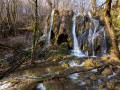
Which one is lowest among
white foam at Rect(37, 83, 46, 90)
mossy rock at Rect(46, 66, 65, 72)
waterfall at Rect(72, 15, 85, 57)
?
white foam at Rect(37, 83, 46, 90)

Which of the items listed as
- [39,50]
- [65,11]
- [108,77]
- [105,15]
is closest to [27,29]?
[65,11]

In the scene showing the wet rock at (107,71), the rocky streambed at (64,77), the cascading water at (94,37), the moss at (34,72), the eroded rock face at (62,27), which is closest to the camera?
the rocky streambed at (64,77)

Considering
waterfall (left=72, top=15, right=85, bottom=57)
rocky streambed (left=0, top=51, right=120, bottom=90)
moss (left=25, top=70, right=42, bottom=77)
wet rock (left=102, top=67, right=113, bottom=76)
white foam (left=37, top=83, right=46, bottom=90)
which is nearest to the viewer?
white foam (left=37, top=83, right=46, bottom=90)

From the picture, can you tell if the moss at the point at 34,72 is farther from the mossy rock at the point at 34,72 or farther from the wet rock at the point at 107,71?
the wet rock at the point at 107,71

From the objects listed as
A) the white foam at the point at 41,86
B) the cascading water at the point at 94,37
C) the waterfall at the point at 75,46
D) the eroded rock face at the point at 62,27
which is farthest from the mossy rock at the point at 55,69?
the eroded rock face at the point at 62,27

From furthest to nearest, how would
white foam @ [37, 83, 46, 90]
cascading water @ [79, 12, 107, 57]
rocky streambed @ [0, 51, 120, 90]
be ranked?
1. cascading water @ [79, 12, 107, 57]
2. rocky streambed @ [0, 51, 120, 90]
3. white foam @ [37, 83, 46, 90]

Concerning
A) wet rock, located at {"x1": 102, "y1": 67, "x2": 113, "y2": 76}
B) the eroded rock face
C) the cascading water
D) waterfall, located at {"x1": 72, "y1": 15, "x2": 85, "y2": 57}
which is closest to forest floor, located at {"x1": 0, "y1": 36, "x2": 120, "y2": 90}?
wet rock, located at {"x1": 102, "y1": 67, "x2": 113, "y2": 76}

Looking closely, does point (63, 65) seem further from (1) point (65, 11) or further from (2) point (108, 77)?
(1) point (65, 11)

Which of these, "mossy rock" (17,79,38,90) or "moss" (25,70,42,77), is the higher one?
"moss" (25,70,42,77)

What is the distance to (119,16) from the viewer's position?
20797 mm

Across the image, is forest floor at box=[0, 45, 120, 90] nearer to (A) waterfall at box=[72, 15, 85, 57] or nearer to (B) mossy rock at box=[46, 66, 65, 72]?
(B) mossy rock at box=[46, 66, 65, 72]

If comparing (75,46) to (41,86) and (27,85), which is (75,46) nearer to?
(41,86)

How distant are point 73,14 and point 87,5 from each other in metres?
25.8

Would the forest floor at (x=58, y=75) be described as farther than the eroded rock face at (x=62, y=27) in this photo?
No
